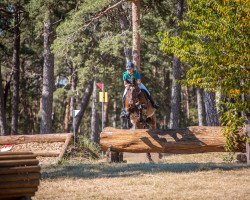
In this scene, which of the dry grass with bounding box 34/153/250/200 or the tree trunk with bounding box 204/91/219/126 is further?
the tree trunk with bounding box 204/91/219/126

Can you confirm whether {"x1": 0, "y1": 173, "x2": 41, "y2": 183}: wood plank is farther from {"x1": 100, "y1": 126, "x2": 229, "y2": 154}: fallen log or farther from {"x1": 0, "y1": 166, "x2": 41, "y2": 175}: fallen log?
{"x1": 100, "y1": 126, "x2": 229, "y2": 154}: fallen log

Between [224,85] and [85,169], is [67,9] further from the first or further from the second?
[224,85]

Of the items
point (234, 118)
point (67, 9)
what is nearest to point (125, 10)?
point (67, 9)

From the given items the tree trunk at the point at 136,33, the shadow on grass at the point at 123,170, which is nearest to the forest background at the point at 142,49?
the tree trunk at the point at 136,33

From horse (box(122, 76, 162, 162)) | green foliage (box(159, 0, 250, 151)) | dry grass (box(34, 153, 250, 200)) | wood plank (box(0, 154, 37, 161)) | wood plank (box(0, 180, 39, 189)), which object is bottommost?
dry grass (box(34, 153, 250, 200))

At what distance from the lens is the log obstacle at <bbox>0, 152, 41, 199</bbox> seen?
7.39 meters

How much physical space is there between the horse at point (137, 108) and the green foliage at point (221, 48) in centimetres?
294

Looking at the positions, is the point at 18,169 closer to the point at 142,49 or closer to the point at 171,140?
the point at 171,140

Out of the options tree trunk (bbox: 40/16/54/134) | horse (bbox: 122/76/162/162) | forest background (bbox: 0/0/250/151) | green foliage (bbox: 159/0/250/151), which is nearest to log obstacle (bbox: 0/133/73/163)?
horse (bbox: 122/76/162/162)

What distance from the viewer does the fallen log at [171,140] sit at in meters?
14.2

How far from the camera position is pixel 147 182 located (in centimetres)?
1092

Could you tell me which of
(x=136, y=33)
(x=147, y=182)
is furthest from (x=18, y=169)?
(x=136, y=33)

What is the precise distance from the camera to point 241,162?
1485 centimetres

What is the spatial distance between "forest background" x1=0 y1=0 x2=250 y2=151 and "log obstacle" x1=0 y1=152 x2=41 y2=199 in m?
5.21
